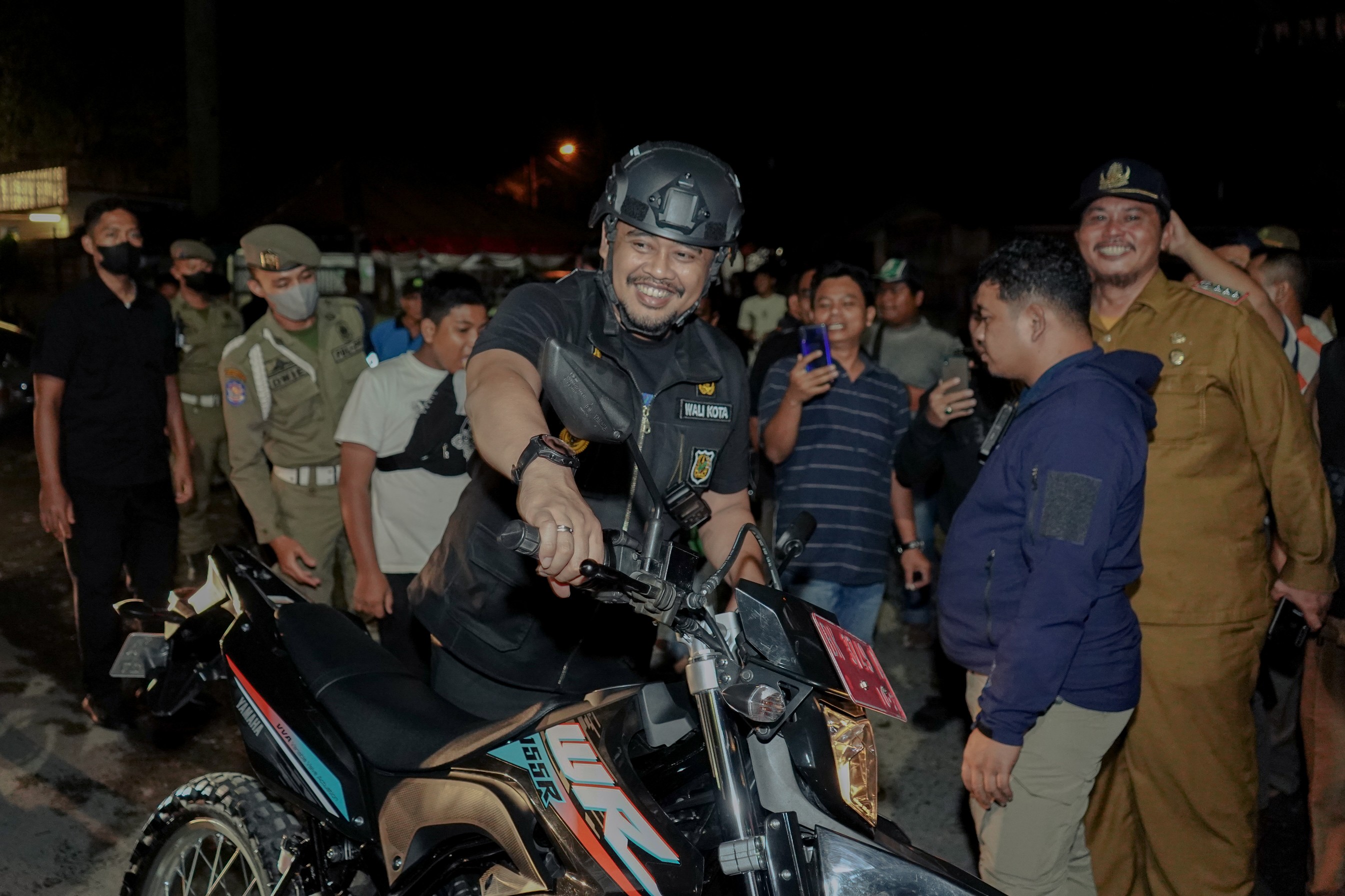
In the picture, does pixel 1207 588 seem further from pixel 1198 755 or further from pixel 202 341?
pixel 202 341

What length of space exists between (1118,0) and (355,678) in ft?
74.6

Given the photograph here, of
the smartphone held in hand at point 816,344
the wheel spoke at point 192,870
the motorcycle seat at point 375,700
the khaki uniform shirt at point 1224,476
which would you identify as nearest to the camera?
the motorcycle seat at point 375,700

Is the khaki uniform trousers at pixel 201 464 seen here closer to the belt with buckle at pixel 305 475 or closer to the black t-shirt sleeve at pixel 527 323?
the belt with buckle at pixel 305 475

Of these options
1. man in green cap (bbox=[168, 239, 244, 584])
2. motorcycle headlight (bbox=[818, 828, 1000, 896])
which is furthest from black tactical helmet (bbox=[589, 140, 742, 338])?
man in green cap (bbox=[168, 239, 244, 584])

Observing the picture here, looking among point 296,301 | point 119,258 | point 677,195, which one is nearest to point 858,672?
point 677,195

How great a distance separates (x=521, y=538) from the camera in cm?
152

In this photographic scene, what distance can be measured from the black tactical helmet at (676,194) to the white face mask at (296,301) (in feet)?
10.3

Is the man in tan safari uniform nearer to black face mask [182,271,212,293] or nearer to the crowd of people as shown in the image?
the crowd of people

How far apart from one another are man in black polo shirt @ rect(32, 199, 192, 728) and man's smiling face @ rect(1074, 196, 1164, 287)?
4184 mm

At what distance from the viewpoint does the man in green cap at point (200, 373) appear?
24.2 ft

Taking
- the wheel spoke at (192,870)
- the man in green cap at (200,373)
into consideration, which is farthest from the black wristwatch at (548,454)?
the man in green cap at (200,373)

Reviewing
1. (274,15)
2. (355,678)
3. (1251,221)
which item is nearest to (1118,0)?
(1251,221)

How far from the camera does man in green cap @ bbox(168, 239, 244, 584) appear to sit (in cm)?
738

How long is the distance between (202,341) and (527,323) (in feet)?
21.6
